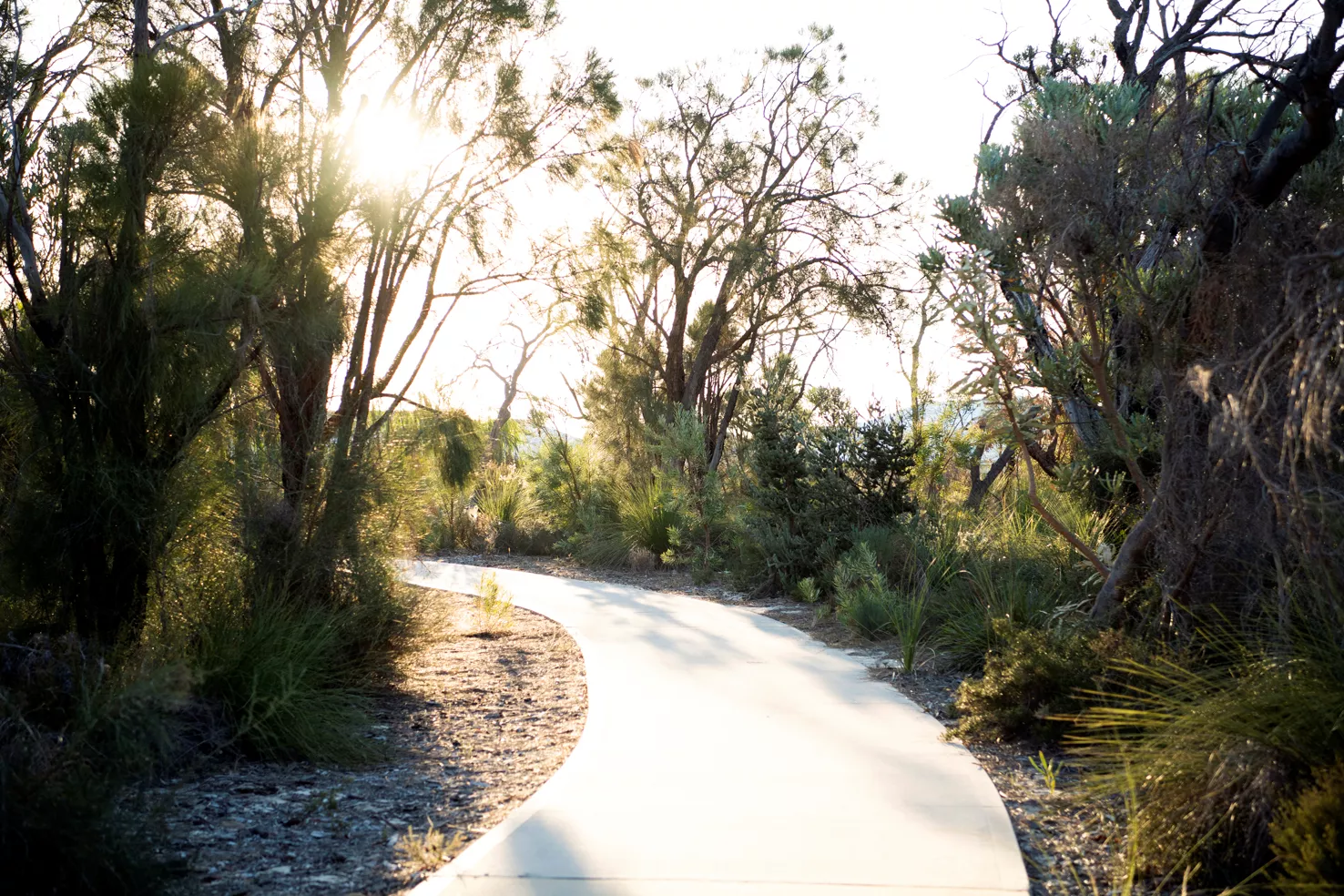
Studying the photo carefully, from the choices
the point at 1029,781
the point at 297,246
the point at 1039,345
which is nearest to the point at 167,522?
the point at 297,246

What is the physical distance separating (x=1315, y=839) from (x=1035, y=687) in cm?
275

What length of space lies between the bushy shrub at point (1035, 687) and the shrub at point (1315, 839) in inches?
90.2

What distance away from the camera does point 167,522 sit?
6.09m

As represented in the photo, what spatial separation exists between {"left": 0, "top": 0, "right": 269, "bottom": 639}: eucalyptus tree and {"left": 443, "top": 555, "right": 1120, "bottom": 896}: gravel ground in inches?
181

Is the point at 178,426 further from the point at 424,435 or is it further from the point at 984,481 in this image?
the point at 984,481

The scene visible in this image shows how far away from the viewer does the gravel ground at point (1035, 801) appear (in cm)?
405

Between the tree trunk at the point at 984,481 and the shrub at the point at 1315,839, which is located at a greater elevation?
the tree trunk at the point at 984,481

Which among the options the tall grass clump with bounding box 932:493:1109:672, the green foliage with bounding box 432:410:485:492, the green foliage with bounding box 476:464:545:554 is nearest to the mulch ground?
the green foliage with bounding box 432:410:485:492

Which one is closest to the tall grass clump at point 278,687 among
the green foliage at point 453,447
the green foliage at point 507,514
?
the green foliage at point 453,447

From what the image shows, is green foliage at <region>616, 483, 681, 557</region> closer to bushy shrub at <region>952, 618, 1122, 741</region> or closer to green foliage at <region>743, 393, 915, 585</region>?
green foliage at <region>743, 393, 915, 585</region>

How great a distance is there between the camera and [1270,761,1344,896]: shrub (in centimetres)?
313

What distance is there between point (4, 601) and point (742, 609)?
712 centimetres

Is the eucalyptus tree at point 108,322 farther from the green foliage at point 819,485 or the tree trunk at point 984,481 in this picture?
the tree trunk at point 984,481

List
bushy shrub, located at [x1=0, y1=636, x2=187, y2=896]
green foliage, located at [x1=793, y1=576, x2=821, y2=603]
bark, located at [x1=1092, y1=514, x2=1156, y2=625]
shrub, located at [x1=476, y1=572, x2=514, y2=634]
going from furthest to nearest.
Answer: green foliage, located at [x1=793, y1=576, x2=821, y2=603], shrub, located at [x1=476, y1=572, x2=514, y2=634], bark, located at [x1=1092, y1=514, x2=1156, y2=625], bushy shrub, located at [x1=0, y1=636, x2=187, y2=896]
